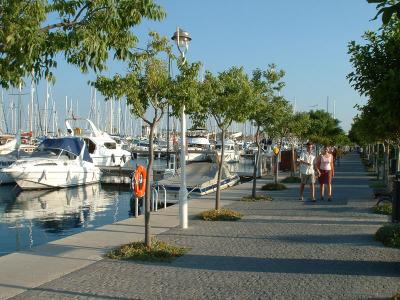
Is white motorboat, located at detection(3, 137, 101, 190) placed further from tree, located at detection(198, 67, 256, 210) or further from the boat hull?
tree, located at detection(198, 67, 256, 210)

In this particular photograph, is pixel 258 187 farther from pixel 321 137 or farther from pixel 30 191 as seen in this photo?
pixel 321 137

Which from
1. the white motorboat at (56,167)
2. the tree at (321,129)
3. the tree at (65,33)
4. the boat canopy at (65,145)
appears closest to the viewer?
the tree at (65,33)

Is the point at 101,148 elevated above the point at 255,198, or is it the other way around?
the point at 101,148

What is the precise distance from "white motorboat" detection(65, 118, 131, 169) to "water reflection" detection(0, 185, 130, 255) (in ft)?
29.7

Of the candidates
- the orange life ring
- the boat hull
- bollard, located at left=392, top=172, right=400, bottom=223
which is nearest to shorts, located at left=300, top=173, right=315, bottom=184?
the orange life ring

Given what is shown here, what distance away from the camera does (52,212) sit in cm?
2056

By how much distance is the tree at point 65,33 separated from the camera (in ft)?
17.1

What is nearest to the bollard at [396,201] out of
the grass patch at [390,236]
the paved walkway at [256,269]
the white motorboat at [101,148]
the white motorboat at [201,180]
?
the grass patch at [390,236]

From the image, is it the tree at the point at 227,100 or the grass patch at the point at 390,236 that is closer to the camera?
the grass patch at the point at 390,236

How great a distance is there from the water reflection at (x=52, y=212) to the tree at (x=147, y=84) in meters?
5.51

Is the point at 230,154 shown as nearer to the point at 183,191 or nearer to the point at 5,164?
the point at 5,164

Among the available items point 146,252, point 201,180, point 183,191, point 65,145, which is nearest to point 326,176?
point 201,180

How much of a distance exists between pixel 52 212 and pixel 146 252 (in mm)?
12249

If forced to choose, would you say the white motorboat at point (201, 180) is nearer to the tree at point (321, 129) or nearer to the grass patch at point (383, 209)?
the grass patch at point (383, 209)
